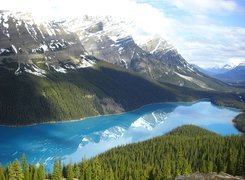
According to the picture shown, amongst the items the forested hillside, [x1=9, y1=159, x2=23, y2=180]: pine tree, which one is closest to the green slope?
the forested hillside

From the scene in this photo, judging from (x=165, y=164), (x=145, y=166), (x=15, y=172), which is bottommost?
(x=145, y=166)

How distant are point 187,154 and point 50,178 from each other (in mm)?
76964

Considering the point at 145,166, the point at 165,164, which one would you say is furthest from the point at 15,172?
the point at 165,164

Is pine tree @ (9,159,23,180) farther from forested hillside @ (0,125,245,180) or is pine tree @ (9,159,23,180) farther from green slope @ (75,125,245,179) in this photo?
green slope @ (75,125,245,179)

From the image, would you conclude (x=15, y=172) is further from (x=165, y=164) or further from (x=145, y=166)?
(x=165, y=164)

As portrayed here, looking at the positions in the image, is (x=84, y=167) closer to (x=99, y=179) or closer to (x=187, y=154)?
(x=99, y=179)

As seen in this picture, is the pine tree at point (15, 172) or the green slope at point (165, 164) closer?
the pine tree at point (15, 172)

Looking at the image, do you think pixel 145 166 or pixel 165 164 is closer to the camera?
pixel 165 164

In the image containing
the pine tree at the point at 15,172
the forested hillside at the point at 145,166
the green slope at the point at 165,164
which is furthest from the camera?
the green slope at the point at 165,164

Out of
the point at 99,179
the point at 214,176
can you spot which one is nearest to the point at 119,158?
the point at 99,179

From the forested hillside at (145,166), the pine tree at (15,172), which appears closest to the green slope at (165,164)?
the forested hillside at (145,166)

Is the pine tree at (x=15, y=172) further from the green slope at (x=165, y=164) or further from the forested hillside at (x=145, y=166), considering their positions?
the green slope at (x=165, y=164)

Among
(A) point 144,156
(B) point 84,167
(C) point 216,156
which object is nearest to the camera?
(B) point 84,167

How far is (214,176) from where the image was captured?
360ft
